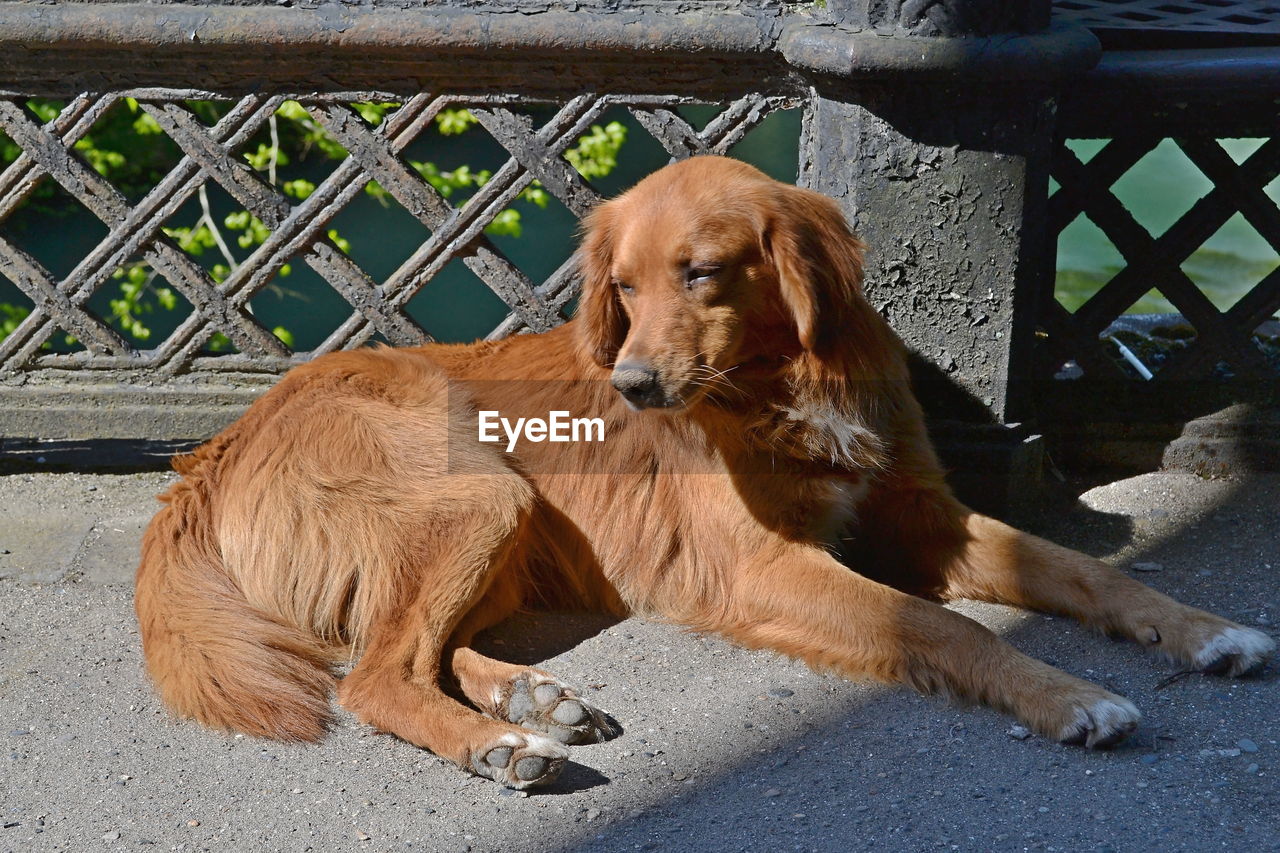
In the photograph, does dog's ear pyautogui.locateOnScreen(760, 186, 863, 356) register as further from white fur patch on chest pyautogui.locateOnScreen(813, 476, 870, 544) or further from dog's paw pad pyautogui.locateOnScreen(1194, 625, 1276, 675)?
dog's paw pad pyautogui.locateOnScreen(1194, 625, 1276, 675)

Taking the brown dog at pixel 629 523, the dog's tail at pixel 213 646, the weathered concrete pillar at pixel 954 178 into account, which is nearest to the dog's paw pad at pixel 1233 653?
the brown dog at pixel 629 523

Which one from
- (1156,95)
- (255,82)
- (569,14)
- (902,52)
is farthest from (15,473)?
(1156,95)

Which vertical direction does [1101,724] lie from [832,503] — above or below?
below

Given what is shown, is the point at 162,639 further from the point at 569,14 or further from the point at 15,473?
the point at 569,14

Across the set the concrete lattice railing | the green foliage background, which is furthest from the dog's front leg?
the green foliage background

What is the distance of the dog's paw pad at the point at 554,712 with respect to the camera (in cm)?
305

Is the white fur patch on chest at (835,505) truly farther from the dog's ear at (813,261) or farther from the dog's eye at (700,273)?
the dog's eye at (700,273)

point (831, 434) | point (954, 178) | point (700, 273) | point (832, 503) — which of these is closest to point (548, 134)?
point (700, 273)

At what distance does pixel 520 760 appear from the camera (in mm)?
2840

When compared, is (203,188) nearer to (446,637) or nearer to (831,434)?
(446,637)

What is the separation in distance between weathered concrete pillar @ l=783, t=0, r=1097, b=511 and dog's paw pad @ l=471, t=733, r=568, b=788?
6.17ft

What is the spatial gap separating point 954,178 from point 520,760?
2.21m

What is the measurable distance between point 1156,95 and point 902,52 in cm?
106

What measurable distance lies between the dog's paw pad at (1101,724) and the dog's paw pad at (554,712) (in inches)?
45.0
